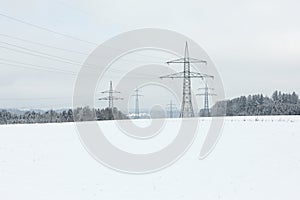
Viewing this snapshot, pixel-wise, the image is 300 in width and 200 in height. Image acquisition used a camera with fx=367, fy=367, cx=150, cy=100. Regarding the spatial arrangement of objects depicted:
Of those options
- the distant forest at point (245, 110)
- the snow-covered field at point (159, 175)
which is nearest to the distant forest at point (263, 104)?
the distant forest at point (245, 110)

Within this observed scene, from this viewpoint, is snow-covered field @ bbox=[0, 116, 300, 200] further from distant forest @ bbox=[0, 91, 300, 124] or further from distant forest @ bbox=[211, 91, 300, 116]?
distant forest @ bbox=[211, 91, 300, 116]

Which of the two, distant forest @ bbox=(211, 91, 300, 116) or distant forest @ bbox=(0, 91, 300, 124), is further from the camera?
distant forest @ bbox=(211, 91, 300, 116)

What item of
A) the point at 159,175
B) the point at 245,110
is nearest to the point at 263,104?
the point at 245,110

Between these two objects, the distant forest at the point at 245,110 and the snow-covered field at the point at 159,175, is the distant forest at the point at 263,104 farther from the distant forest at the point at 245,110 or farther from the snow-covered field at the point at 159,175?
the snow-covered field at the point at 159,175

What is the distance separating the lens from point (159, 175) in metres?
13.0

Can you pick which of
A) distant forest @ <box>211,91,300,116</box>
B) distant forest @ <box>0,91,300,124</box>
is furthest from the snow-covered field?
distant forest @ <box>211,91,300,116</box>

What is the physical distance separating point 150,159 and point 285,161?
5413 millimetres

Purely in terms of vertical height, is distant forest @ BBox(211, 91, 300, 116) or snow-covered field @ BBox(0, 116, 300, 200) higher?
distant forest @ BBox(211, 91, 300, 116)

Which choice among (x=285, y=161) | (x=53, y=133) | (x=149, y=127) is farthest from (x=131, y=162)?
(x=149, y=127)

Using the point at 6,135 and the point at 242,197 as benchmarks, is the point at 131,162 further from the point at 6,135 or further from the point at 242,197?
the point at 6,135

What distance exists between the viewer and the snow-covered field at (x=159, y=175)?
34.4 feet

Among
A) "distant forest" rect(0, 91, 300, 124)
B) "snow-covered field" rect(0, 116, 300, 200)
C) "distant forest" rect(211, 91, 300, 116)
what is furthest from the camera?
"distant forest" rect(211, 91, 300, 116)

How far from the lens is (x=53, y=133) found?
23.3 metres

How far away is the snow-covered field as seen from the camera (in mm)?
10477
